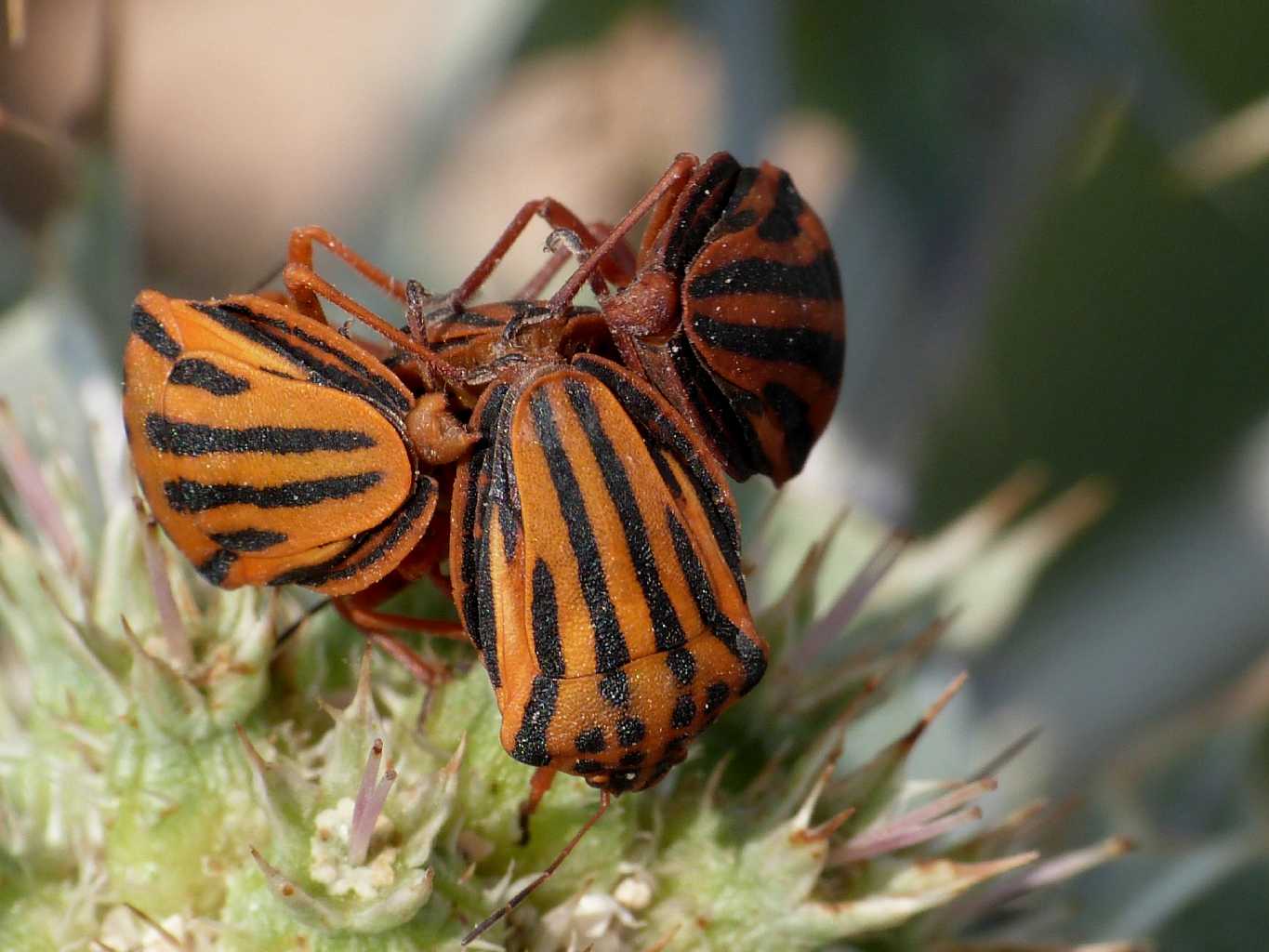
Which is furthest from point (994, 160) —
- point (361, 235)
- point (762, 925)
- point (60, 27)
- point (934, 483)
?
point (60, 27)

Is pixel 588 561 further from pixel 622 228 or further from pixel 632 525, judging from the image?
pixel 622 228

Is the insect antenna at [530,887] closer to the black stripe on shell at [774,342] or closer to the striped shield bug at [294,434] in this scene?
the striped shield bug at [294,434]

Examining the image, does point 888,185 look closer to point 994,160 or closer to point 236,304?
point 994,160

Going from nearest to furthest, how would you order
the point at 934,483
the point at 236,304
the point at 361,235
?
1. the point at 236,304
2. the point at 934,483
3. the point at 361,235

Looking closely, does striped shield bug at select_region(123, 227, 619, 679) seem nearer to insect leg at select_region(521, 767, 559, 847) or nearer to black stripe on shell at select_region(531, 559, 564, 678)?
black stripe on shell at select_region(531, 559, 564, 678)

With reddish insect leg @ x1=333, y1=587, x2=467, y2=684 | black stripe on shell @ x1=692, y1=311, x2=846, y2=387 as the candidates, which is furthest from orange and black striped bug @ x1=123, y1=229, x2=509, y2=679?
black stripe on shell @ x1=692, y1=311, x2=846, y2=387

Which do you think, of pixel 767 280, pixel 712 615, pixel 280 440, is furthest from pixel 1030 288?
pixel 280 440
